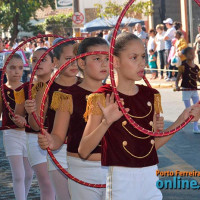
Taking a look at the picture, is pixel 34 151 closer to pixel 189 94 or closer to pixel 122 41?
pixel 122 41

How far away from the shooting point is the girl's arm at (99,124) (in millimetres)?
4523

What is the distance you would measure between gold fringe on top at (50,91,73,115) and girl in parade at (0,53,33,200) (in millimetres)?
2370

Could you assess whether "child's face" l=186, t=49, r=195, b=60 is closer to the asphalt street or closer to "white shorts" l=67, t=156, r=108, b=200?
the asphalt street

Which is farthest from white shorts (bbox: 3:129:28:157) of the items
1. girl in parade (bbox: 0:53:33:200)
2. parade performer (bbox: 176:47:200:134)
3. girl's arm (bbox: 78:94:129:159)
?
parade performer (bbox: 176:47:200:134)

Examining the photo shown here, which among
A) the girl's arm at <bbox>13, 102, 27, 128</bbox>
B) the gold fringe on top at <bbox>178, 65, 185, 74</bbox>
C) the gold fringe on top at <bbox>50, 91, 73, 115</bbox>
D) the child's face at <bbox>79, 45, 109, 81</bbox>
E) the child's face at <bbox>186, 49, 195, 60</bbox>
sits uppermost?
the child's face at <bbox>79, 45, 109, 81</bbox>

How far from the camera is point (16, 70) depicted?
26.6ft

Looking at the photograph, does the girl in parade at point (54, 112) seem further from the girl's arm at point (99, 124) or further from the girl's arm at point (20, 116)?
the girl's arm at point (99, 124)

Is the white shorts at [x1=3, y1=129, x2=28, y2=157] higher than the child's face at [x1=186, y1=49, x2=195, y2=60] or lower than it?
lower

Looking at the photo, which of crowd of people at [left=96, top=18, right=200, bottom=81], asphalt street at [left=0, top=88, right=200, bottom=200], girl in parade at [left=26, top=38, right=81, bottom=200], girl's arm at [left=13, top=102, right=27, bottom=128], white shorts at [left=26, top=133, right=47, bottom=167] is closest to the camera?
girl in parade at [left=26, top=38, right=81, bottom=200]

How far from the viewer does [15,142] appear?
304 inches

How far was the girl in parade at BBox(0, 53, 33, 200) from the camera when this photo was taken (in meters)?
7.64

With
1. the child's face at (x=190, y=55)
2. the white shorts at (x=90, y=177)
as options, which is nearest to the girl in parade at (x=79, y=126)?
the white shorts at (x=90, y=177)

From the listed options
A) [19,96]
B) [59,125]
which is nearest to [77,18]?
[19,96]

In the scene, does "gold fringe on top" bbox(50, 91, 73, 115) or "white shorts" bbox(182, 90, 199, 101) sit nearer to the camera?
"gold fringe on top" bbox(50, 91, 73, 115)
